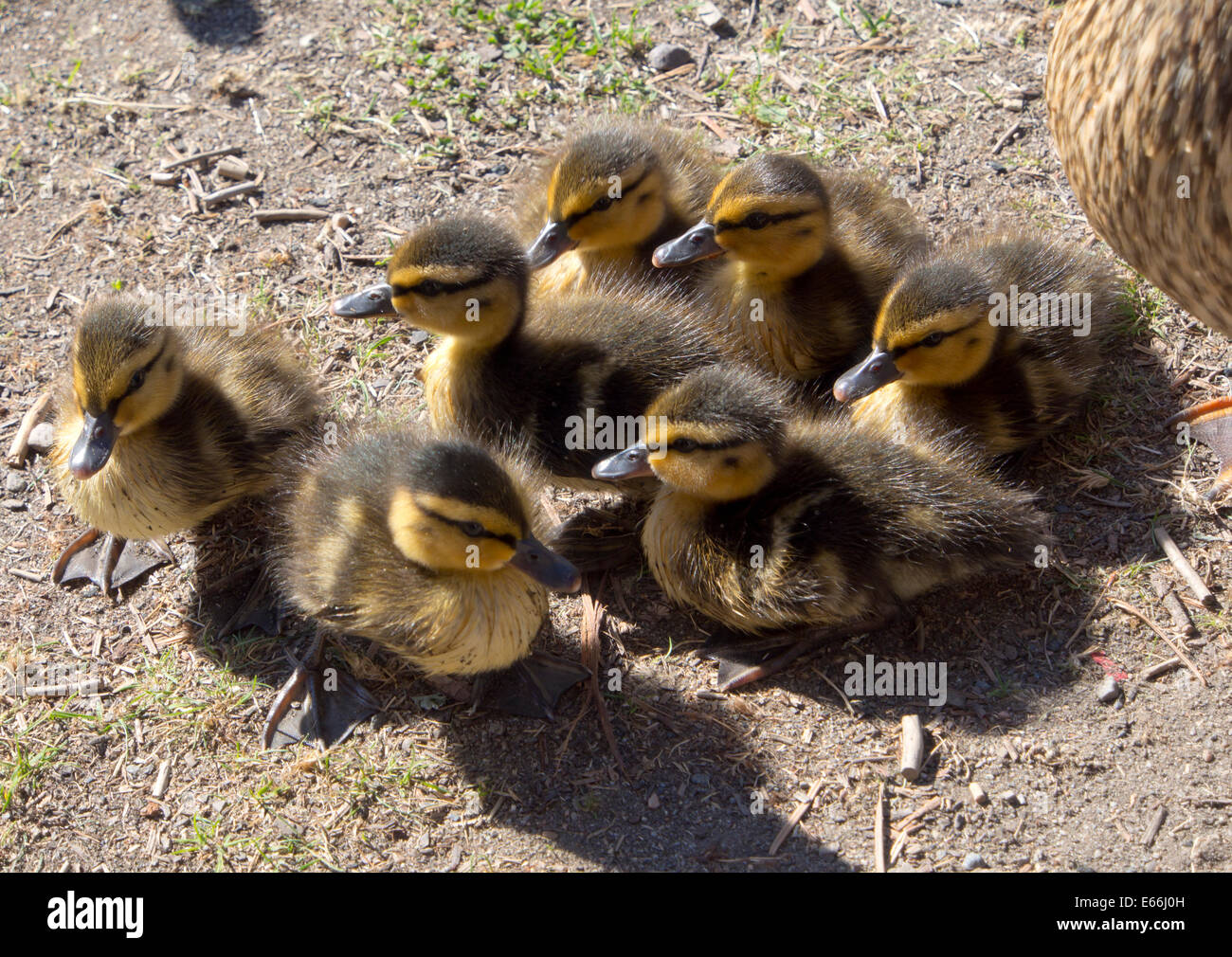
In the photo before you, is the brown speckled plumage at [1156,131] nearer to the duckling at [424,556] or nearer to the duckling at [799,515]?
the duckling at [799,515]

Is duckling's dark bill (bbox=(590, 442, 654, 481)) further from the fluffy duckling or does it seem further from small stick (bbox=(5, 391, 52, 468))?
small stick (bbox=(5, 391, 52, 468))

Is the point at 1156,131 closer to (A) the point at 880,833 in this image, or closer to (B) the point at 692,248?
(B) the point at 692,248

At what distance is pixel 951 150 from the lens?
184 inches

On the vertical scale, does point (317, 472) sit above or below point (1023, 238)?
below

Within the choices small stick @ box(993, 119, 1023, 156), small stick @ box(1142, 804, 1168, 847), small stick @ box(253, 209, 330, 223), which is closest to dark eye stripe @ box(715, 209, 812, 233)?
small stick @ box(993, 119, 1023, 156)

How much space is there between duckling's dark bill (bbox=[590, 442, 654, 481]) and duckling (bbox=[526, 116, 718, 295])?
2.66 ft

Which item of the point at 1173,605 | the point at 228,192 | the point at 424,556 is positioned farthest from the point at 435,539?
the point at 228,192

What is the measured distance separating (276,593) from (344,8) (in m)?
3.21

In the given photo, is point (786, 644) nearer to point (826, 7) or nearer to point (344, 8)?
point (826, 7)

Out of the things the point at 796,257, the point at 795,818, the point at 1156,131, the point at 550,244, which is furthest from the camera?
the point at 550,244

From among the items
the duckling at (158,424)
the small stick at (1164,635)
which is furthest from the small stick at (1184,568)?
the duckling at (158,424)

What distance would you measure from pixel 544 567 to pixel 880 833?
108cm

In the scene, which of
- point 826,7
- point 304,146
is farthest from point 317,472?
point 826,7

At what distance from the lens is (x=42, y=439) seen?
151 inches
